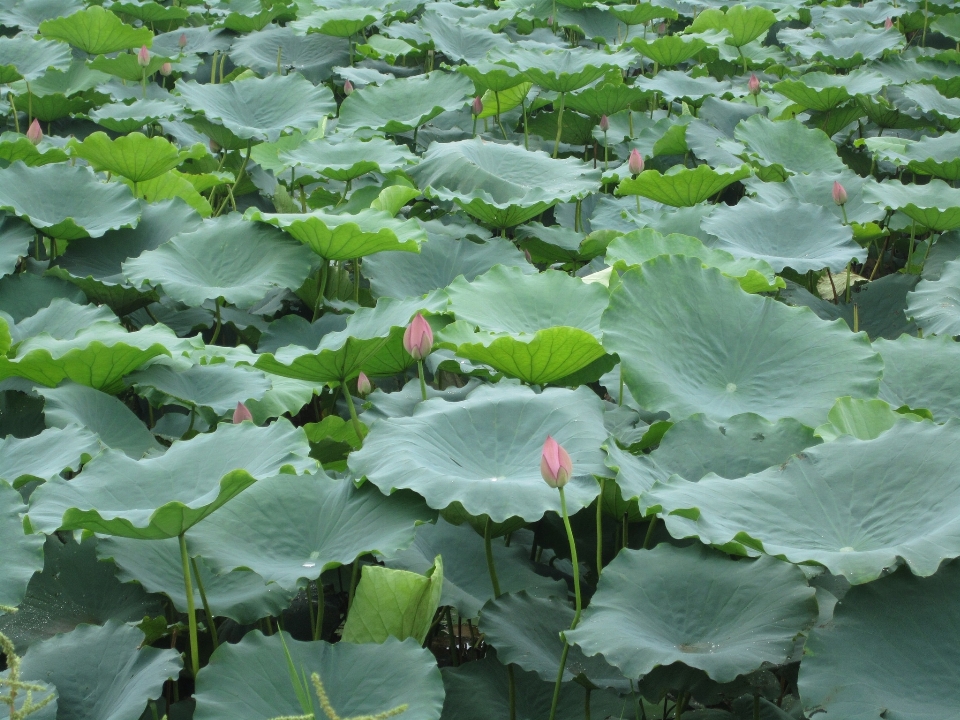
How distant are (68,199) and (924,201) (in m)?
2.29

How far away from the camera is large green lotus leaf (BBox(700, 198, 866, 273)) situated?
7.60 ft

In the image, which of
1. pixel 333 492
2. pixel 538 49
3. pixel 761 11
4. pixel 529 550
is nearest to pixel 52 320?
pixel 333 492

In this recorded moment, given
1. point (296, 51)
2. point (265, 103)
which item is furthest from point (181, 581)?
point (296, 51)

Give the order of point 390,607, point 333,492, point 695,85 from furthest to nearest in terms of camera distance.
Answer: point 695,85, point 333,492, point 390,607

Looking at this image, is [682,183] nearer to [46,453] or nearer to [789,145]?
[789,145]

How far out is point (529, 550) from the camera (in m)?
1.74

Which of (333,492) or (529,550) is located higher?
(333,492)

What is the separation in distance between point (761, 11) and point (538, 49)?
0.98 metres

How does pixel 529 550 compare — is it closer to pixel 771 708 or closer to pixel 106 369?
pixel 771 708

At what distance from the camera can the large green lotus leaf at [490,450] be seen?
1.34 meters

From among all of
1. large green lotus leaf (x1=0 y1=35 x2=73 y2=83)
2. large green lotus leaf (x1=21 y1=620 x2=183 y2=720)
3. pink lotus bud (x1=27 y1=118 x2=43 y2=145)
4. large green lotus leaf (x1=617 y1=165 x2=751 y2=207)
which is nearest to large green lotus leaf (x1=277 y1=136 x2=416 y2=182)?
large green lotus leaf (x1=617 y1=165 x2=751 y2=207)

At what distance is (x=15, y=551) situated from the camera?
1.30m

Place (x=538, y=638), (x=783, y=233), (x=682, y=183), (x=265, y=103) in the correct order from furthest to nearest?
(x=265, y=103) < (x=682, y=183) < (x=783, y=233) < (x=538, y=638)

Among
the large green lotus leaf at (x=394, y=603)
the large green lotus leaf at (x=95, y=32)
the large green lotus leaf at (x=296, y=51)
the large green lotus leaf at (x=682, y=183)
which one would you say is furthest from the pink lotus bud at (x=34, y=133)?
the large green lotus leaf at (x=394, y=603)
